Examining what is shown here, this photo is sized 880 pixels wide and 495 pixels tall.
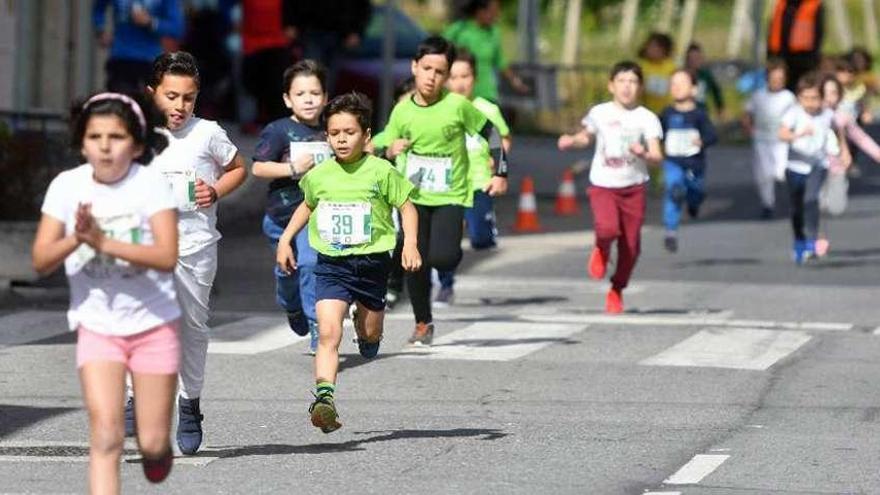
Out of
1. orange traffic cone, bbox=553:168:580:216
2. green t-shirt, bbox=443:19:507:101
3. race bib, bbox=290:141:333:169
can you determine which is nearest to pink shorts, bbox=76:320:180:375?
race bib, bbox=290:141:333:169

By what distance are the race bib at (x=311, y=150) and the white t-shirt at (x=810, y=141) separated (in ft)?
27.1

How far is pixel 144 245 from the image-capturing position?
304 inches

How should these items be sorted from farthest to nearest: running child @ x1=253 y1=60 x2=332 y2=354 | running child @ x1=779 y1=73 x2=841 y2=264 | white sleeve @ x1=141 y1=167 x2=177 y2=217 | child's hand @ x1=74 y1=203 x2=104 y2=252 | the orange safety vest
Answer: the orange safety vest
running child @ x1=779 y1=73 x2=841 y2=264
running child @ x1=253 y1=60 x2=332 y2=354
white sleeve @ x1=141 y1=167 x2=177 y2=217
child's hand @ x1=74 y1=203 x2=104 y2=252

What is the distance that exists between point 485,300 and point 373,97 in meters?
12.0

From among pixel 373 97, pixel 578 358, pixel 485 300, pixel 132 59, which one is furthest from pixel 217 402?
pixel 373 97

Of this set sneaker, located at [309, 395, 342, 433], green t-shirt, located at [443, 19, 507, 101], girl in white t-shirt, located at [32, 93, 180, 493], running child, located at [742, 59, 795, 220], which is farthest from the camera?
running child, located at [742, 59, 795, 220]

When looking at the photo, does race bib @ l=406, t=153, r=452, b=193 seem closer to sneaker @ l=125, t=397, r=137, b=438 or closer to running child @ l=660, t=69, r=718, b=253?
sneaker @ l=125, t=397, r=137, b=438

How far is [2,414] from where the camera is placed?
11.1 m

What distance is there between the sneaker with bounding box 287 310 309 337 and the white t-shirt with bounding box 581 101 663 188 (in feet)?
11.4

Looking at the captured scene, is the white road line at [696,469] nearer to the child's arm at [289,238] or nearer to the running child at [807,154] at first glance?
the child's arm at [289,238]

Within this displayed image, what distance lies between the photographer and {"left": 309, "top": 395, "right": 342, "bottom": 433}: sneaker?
9.97 metres

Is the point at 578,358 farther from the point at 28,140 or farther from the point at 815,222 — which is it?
the point at 815,222

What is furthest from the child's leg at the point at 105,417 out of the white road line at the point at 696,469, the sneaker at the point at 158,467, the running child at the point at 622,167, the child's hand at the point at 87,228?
the running child at the point at 622,167

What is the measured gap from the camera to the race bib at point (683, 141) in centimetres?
2019
